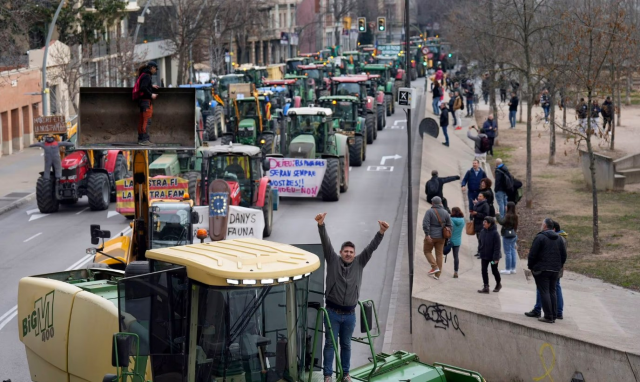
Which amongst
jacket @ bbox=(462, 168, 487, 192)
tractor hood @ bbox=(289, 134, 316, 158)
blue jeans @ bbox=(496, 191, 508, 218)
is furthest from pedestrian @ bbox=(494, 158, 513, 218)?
tractor hood @ bbox=(289, 134, 316, 158)

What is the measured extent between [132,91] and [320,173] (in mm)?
12076

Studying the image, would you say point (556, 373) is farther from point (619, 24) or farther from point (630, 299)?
point (619, 24)

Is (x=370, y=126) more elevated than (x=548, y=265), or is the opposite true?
(x=370, y=126)

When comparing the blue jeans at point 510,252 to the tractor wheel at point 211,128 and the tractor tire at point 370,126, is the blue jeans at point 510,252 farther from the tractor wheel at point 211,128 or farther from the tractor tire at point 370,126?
the tractor wheel at point 211,128

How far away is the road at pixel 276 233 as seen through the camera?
16688 mm

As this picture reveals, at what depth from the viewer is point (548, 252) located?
548 inches

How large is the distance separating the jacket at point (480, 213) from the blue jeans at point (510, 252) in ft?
2.84

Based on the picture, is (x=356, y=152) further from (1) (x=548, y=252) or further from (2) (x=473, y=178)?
(1) (x=548, y=252)

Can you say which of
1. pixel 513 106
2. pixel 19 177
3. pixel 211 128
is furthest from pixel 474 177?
pixel 513 106

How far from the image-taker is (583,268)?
65.7ft

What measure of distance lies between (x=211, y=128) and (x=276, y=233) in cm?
1785

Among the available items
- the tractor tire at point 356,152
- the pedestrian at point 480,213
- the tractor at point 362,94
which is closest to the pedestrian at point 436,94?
the tractor at point 362,94

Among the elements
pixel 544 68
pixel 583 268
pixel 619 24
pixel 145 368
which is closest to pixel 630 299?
pixel 583 268

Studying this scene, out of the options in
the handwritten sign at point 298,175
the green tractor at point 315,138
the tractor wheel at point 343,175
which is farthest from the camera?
the tractor wheel at point 343,175
